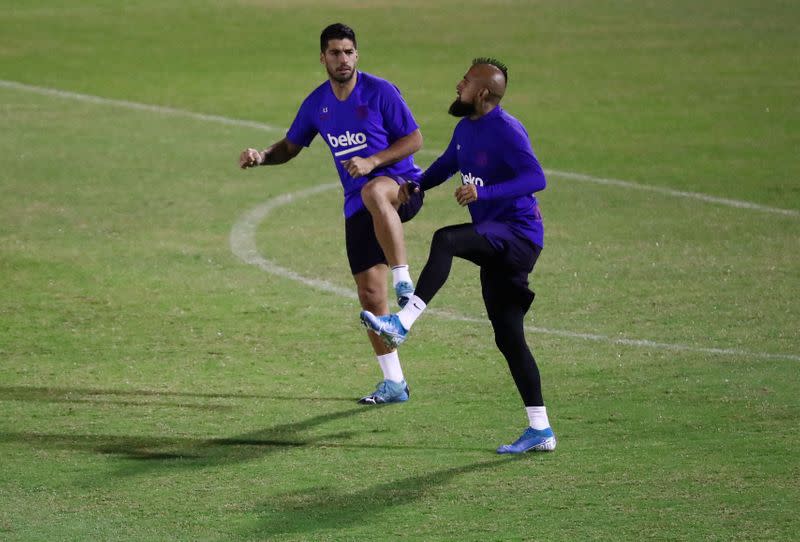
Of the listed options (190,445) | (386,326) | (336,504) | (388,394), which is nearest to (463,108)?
(386,326)

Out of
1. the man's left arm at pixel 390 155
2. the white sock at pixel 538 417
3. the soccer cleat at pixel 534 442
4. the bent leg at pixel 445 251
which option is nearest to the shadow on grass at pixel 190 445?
the soccer cleat at pixel 534 442

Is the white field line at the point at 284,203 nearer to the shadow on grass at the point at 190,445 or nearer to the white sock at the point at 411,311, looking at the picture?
the shadow on grass at the point at 190,445

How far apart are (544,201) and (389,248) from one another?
7511 mm

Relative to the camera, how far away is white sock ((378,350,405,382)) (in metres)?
9.52

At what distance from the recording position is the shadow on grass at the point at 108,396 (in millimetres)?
9500

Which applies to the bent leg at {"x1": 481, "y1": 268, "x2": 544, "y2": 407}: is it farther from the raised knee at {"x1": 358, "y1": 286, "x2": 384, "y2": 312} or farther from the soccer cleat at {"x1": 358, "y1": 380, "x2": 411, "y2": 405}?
the raised knee at {"x1": 358, "y1": 286, "x2": 384, "y2": 312}

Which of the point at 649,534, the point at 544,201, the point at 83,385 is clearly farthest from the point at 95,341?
the point at 544,201

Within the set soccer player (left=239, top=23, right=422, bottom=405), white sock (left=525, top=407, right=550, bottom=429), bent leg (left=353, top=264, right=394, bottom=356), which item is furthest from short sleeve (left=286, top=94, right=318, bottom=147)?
white sock (left=525, top=407, right=550, bottom=429)

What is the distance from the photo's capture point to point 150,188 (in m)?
17.3

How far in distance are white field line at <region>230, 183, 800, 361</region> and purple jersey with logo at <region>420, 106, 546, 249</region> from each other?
2680 millimetres

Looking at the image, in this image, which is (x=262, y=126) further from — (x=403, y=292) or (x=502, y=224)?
(x=502, y=224)

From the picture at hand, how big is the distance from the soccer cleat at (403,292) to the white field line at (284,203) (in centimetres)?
251

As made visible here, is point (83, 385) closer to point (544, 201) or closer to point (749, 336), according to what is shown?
point (749, 336)

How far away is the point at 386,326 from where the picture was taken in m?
7.88
